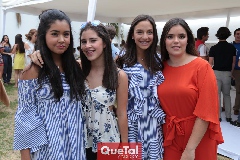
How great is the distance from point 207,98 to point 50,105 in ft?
3.14

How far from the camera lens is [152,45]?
1.88 metres

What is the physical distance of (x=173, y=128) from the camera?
1.70 metres

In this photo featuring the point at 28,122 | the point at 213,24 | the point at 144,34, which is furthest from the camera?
the point at 213,24

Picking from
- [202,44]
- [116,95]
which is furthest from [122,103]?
[202,44]

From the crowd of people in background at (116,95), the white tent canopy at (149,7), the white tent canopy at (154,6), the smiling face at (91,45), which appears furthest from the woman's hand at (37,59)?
the white tent canopy at (154,6)

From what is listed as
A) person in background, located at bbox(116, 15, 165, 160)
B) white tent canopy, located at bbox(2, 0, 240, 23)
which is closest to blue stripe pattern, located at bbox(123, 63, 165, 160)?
person in background, located at bbox(116, 15, 165, 160)

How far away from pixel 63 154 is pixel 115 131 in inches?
14.7

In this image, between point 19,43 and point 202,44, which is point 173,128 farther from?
point 19,43

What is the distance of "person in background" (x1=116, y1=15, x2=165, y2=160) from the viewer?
1.77 metres

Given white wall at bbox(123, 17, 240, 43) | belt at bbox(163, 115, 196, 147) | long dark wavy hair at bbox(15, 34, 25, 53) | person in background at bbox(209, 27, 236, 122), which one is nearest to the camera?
belt at bbox(163, 115, 196, 147)

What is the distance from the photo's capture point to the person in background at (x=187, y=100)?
159 cm

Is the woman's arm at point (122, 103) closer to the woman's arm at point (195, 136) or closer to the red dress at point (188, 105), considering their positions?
the red dress at point (188, 105)

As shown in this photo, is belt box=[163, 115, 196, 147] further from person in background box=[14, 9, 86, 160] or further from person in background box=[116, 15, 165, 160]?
person in background box=[14, 9, 86, 160]

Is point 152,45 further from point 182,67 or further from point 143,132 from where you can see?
point 143,132
